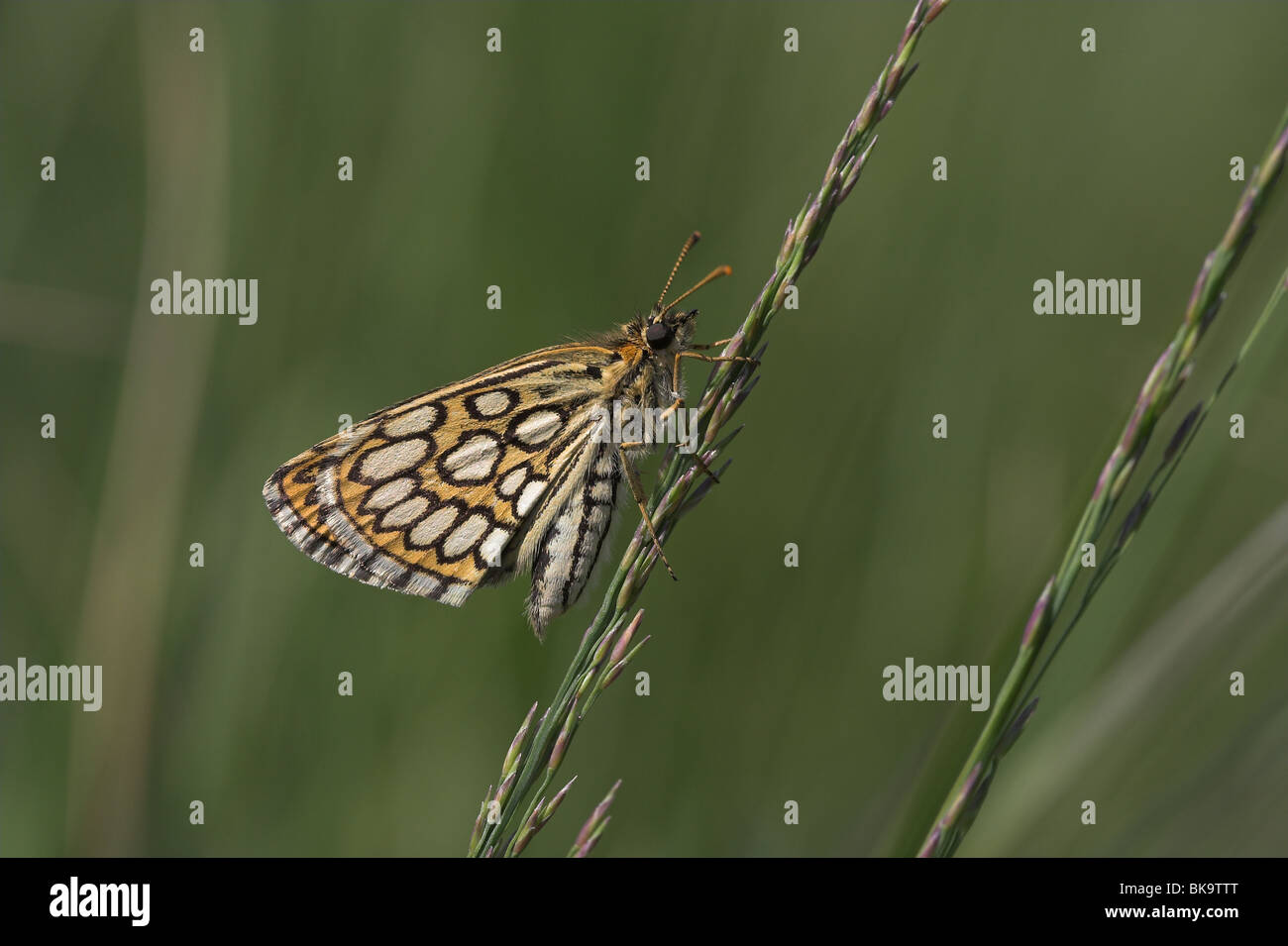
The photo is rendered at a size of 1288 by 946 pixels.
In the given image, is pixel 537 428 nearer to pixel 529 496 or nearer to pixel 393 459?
pixel 529 496

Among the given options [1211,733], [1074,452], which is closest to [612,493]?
[1211,733]

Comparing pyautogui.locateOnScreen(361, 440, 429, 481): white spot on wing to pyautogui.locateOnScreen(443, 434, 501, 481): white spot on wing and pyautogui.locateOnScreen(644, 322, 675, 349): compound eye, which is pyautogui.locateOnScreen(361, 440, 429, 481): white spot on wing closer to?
pyautogui.locateOnScreen(443, 434, 501, 481): white spot on wing

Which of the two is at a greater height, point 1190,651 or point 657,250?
point 657,250

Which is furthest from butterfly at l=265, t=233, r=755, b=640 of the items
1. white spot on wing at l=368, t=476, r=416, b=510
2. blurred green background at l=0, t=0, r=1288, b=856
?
blurred green background at l=0, t=0, r=1288, b=856

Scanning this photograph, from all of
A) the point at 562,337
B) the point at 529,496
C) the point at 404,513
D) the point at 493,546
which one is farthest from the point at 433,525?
the point at 562,337

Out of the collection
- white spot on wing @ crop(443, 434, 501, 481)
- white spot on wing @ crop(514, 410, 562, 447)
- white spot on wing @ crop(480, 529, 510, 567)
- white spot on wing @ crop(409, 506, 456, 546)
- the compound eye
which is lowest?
white spot on wing @ crop(480, 529, 510, 567)
